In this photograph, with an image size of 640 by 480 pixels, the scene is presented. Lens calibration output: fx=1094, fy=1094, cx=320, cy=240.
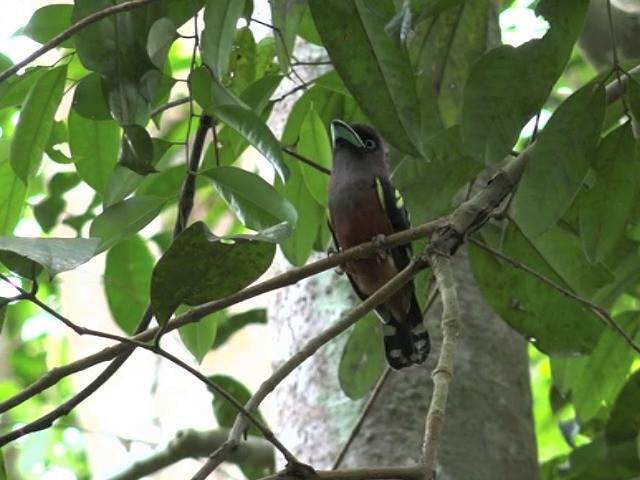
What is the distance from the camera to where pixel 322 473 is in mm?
1134

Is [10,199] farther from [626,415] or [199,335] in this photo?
[626,415]

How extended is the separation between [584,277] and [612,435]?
0.58m

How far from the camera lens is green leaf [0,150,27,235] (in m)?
1.93

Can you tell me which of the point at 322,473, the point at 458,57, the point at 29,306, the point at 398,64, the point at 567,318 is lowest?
the point at 322,473

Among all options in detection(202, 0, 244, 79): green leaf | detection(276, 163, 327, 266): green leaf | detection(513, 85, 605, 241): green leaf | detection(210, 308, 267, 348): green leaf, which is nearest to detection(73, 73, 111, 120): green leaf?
detection(202, 0, 244, 79): green leaf

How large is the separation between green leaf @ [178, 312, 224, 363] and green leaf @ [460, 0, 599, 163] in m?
0.59

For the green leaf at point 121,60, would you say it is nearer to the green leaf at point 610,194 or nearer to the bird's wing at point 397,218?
the green leaf at point 610,194

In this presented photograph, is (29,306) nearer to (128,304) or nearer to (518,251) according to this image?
(128,304)

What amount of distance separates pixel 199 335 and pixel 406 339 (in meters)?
0.61

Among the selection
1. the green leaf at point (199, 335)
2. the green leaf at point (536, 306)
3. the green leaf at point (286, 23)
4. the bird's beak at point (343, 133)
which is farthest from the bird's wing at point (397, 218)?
the green leaf at point (286, 23)

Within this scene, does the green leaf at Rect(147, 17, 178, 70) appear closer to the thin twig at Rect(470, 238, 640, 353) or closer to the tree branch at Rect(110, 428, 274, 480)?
the thin twig at Rect(470, 238, 640, 353)

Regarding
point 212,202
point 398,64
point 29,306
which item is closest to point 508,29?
point 212,202

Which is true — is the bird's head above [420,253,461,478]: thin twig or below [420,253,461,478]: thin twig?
above

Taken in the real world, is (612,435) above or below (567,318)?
below
